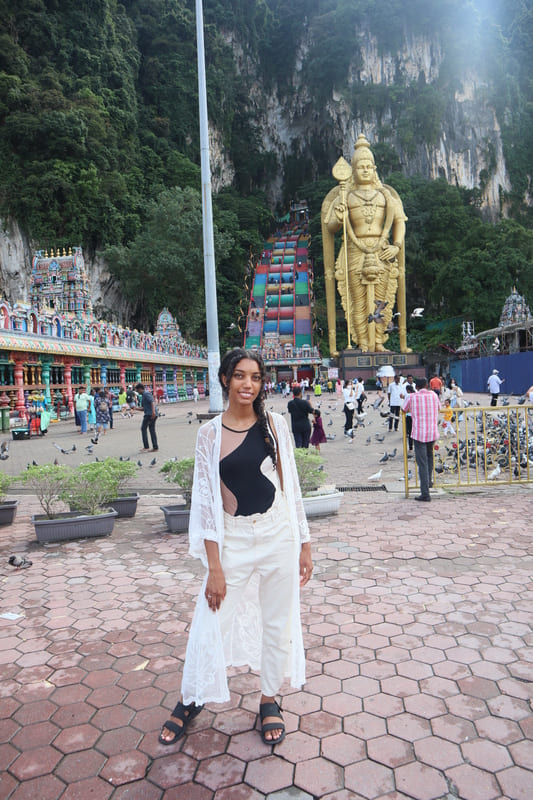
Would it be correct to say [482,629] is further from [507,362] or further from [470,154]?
[470,154]

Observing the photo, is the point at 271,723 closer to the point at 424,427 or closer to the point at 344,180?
the point at 424,427

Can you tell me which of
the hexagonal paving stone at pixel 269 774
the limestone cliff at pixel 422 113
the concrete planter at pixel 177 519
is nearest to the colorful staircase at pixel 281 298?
the limestone cliff at pixel 422 113

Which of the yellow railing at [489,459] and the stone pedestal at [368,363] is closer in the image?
the yellow railing at [489,459]

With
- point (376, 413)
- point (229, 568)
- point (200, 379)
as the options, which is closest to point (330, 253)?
point (200, 379)

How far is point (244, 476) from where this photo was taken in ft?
6.63

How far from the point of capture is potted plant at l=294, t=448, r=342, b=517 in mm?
5043

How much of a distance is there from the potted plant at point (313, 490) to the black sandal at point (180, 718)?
302cm

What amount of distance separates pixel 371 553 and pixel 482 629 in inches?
53.1

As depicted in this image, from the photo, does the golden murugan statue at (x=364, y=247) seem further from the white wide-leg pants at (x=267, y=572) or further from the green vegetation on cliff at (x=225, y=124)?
the white wide-leg pants at (x=267, y=572)

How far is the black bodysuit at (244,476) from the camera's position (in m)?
2.02

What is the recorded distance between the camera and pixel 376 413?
16.9 meters

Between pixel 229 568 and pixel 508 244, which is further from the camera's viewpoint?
pixel 508 244

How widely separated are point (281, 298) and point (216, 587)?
41940 millimetres

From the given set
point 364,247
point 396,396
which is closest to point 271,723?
point 396,396
